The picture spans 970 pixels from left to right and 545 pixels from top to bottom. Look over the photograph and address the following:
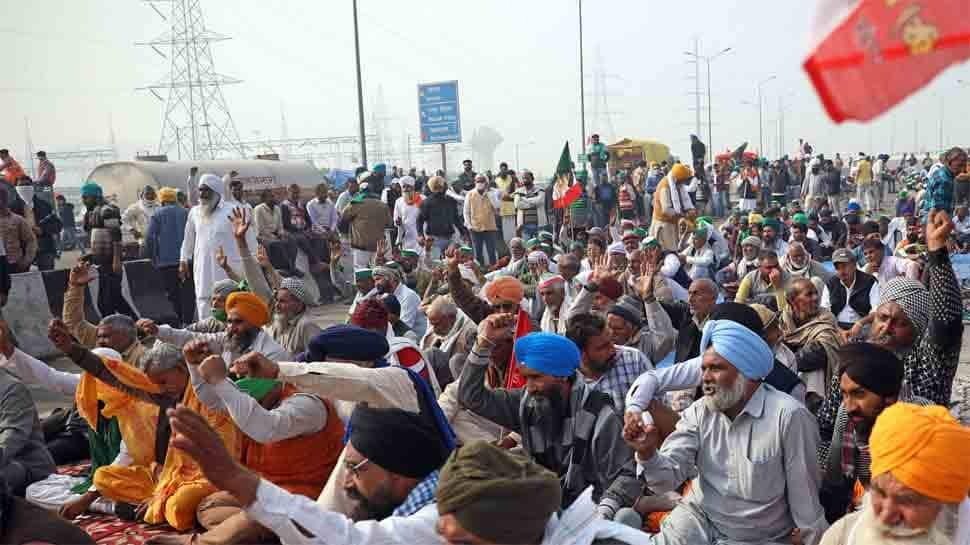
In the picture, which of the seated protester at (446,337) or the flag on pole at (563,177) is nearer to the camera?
the seated protester at (446,337)

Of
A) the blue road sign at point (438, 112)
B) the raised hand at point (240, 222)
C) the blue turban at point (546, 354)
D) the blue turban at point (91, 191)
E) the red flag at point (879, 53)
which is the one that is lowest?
the blue turban at point (546, 354)

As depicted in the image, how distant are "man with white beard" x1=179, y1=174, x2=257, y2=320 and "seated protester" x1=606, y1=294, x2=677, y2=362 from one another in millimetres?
3926

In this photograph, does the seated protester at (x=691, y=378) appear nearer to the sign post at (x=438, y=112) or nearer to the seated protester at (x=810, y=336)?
the seated protester at (x=810, y=336)

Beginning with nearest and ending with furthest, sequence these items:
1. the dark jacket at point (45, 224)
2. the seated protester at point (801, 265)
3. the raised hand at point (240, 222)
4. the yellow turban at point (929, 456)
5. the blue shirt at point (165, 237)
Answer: the yellow turban at point (929, 456), the raised hand at point (240, 222), the seated protester at point (801, 265), the blue shirt at point (165, 237), the dark jacket at point (45, 224)

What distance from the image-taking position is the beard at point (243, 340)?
5637 millimetres

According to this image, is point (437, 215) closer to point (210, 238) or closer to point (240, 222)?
point (210, 238)

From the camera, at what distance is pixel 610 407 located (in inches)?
167

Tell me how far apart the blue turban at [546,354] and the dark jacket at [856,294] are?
390cm

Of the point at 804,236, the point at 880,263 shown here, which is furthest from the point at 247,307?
the point at 804,236

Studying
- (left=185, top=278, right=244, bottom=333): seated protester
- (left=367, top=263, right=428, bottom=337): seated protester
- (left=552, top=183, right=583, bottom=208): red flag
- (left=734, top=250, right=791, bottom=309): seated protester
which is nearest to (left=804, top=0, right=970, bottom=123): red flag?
(left=185, top=278, right=244, bottom=333): seated protester

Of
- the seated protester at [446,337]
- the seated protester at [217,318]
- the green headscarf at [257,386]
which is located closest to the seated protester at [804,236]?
the seated protester at [446,337]

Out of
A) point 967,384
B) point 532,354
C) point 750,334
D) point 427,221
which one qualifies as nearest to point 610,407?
point 532,354

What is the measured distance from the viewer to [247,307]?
5602mm

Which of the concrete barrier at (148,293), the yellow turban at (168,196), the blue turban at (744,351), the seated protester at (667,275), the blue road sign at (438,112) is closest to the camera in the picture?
the blue turban at (744,351)
